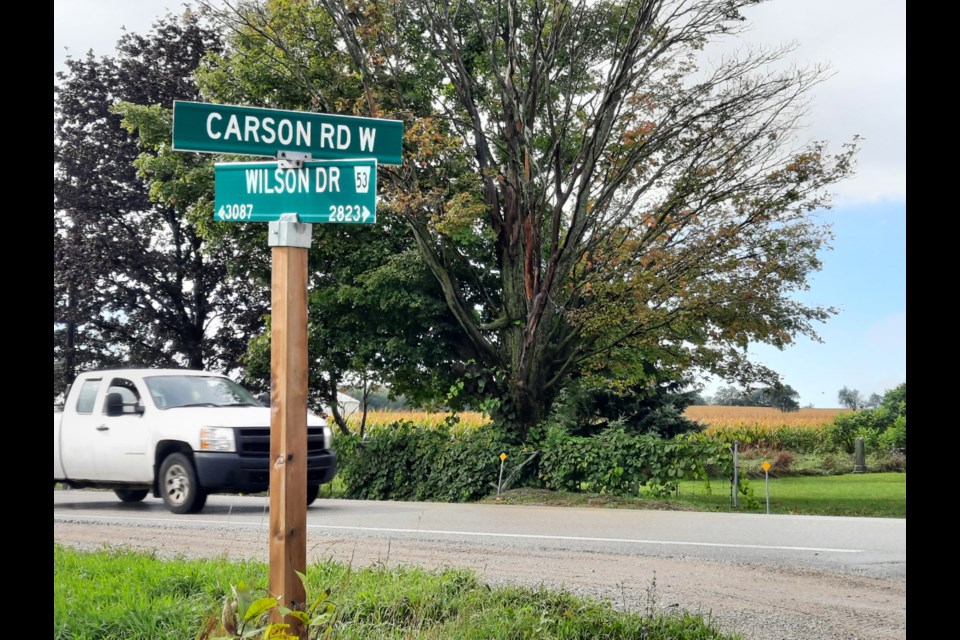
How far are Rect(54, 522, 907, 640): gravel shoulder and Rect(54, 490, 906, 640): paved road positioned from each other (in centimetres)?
2

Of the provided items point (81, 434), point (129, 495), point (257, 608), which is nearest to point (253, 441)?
point (81, 434)

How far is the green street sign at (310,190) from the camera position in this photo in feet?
15.6

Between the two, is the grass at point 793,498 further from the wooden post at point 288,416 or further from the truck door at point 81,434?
the wooden post at point 288,416

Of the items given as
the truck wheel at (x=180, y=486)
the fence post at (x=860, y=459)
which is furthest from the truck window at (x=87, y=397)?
the fence post at (x=860, y=459)

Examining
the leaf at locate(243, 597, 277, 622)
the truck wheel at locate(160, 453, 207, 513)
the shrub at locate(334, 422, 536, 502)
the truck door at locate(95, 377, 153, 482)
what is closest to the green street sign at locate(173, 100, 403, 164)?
the leaf at locate(243, 597, 277, 622)

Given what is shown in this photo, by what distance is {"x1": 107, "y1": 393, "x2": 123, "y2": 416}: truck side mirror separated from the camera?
12.1 m

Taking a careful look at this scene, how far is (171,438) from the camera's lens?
12070 mm

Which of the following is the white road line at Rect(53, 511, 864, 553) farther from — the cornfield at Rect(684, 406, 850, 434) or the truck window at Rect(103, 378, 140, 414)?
the cornfield at Rect(684, 406, 850, 434)

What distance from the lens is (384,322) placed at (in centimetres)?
2217

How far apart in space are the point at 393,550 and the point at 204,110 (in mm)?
5825

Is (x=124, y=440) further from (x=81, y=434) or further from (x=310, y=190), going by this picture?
(x=310, y=190)

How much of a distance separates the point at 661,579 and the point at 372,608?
2.96 m

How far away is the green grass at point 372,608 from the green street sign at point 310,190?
196 centimetres
